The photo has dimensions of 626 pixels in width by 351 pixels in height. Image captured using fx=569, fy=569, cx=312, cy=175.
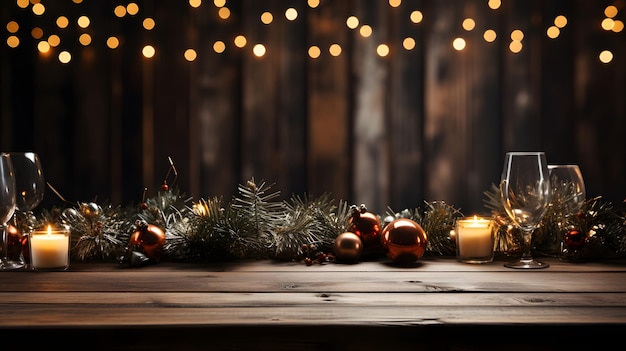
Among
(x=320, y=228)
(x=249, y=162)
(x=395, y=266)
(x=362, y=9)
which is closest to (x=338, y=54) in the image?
(x=362, y=9)

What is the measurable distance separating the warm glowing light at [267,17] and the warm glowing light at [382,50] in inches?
13.7

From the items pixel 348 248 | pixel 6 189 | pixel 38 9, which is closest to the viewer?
pixel 6 189

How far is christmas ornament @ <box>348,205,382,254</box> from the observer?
3.74 feet

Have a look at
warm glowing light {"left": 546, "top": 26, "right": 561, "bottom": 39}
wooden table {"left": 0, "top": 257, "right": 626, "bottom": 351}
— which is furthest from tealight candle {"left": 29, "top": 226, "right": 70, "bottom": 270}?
warm glowing light {"left": 546, "top": 26, "right": 561, "bottom": 39}

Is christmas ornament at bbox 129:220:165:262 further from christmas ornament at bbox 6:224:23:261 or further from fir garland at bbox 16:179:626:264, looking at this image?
christmas ornament at bbox 6:224:23:261

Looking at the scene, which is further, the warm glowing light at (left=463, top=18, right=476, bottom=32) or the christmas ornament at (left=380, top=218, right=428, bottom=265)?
the warm glowing light at (left=463, top=18, right=476, bottom=32)

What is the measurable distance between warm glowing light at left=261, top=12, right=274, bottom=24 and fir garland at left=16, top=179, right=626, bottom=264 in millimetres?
795

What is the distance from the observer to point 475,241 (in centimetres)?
107

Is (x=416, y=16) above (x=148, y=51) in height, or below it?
above

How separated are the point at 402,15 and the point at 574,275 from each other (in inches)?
42.8

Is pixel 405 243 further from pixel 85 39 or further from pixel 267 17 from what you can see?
pixel 85 39

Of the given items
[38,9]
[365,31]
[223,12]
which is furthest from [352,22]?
[38,9]

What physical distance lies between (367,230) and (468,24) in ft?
3.08

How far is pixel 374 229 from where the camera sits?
1.14 m
